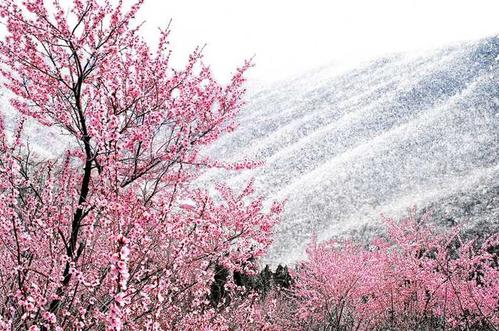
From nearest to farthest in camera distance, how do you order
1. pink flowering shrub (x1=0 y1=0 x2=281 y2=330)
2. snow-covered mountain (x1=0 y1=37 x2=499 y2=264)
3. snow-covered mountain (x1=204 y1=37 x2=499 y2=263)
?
1. pink flowering shrub (x1=0 y1=0 x2=281 y2=330)
2. snow-covered mountain (x1=0 y1=37 x2=499 y2=264)
3. snow-covered mountain (x1=204 y1=37 x2=499 y2=263)

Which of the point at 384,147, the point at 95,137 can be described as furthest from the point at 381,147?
the point at 95,137

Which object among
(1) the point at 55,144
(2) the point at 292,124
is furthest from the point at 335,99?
(1) the point at 55,144

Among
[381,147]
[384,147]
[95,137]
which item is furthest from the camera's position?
[381,147]

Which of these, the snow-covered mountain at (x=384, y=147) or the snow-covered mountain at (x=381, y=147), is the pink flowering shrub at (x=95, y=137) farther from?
the snow-covered mountain at (x=384, y=147)

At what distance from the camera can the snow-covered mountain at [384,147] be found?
3356 cm

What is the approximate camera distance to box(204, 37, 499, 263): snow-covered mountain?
3356 cm

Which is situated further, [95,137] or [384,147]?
[384,147]

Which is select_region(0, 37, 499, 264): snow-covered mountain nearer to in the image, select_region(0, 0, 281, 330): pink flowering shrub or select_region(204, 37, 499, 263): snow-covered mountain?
select_region(204, 37, 499, 263): snow-covered mountain

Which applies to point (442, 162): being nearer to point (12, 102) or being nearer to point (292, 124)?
point (292, 124)

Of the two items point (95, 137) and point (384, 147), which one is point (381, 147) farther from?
point (95, 137)

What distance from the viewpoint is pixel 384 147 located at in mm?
43188

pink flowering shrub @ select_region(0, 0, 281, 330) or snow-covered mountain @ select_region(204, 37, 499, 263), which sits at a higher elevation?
pink flowering shrub @ select_region(0, 0, 281, 330)

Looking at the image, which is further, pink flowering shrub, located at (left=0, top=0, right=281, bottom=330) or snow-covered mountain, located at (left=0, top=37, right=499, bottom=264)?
snow-covered mountain, located at (left=0, top=37, right=499, bottom=264)

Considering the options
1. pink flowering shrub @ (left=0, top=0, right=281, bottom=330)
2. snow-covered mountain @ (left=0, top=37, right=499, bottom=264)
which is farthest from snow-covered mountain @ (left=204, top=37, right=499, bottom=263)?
pink flowering shrub @ (left=0, top=0, right=281, bottom=330)
